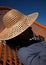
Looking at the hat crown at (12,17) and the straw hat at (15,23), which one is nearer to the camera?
the straw hat at (15,23)

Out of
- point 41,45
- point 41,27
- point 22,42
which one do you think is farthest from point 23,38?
point 41,27

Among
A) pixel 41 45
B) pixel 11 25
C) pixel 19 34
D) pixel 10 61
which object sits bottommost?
pixel 10 61

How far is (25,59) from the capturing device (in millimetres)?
1389

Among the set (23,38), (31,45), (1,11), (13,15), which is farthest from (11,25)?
(1,11)

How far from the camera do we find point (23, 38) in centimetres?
159

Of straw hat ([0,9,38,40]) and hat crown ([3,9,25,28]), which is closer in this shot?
straw hat ([0,9,38,40])

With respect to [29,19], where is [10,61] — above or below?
below

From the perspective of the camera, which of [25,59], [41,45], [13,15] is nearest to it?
[25,59]

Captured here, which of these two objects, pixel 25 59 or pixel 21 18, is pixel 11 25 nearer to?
pixel 21 18

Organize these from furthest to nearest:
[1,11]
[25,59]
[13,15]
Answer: [1,11] → [13,15] → [25,59]

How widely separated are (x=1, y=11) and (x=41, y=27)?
628 millimetres

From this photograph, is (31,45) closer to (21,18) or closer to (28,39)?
(28,39)

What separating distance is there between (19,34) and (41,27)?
972 millimetres

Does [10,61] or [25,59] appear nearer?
[25,59]
